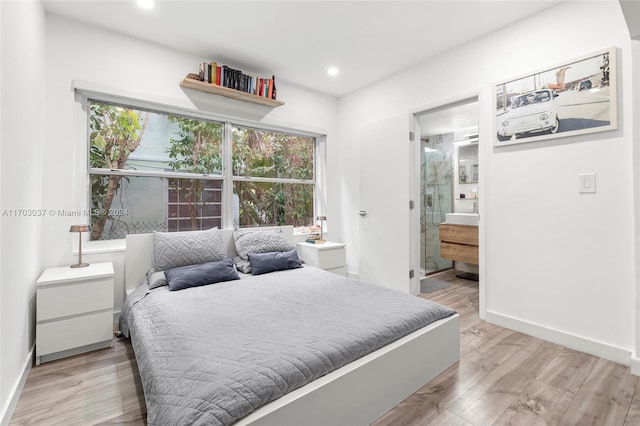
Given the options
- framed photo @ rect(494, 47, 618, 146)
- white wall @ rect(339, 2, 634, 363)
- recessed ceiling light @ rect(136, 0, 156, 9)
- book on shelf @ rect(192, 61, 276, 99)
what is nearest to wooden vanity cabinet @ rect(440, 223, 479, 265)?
white wall @ rect(339, 2, 634, 363)

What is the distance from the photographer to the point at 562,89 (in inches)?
90.2

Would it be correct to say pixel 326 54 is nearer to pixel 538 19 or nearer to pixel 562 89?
pixel 538 19

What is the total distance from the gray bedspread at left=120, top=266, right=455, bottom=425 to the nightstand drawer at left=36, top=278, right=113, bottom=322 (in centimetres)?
19

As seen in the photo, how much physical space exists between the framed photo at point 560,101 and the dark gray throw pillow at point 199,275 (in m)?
2.62

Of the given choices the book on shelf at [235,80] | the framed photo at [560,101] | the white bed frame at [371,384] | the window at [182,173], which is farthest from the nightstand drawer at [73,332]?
the framed photo at [560,101]

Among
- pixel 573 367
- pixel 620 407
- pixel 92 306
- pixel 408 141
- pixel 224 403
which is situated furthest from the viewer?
pixel 408 141

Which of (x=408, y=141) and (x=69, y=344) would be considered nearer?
(x=69, y=344)

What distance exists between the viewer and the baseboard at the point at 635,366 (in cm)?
189

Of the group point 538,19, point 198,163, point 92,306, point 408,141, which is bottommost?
point 92,306

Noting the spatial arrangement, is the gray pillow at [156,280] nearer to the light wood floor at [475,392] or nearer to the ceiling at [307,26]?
the light wood floor at [475,392]

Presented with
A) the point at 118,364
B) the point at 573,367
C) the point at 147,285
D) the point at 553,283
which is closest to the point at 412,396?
the point at 573,367

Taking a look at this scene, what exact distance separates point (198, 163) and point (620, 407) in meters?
3.73

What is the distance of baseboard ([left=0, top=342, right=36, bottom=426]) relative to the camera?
1428 millimetres

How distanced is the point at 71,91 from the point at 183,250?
5.37 ft
